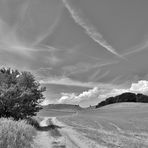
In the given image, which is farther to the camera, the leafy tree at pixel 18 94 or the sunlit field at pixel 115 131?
the leafy tree at pixel 18 94

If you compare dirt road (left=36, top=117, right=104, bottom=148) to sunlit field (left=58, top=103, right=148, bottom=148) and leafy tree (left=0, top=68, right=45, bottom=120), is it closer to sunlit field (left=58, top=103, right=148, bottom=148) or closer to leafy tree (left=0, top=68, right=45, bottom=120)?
sunlit field (left=58, top=103, right=148, bottom=148)

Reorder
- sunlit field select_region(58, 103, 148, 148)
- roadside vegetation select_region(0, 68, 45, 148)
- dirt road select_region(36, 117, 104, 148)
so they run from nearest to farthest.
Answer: dirt road select_region(36, 117, 104, 148), sunlit field select_region(58, 103, 148, 148), roadside vegetation select_region(0, 68, 45, 148)

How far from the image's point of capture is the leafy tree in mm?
28406

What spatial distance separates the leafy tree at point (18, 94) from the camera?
Result: 28.4 metres

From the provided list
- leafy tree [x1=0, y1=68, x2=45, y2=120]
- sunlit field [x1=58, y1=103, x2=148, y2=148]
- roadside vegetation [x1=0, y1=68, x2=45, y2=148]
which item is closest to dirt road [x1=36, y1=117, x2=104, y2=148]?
sunlit field [x1=58, y1=103, x2=148, y2=148]

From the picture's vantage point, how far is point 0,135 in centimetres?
1138

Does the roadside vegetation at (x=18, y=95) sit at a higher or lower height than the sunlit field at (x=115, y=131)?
higher

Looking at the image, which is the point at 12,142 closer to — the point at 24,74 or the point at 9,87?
the point at 9,87

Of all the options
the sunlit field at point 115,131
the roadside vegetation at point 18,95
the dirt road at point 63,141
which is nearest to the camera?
the dirt road at point 63,141

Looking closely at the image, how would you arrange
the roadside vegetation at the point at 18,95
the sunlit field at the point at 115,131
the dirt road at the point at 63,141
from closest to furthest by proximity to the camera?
1. the dirt road at the point at 63,141
2. the sunlit field at the point at 115,131
3. the roadside vegetation at the point at 18,95

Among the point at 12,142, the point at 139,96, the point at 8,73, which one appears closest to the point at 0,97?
the point at 8,73

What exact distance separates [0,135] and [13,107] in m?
17.9

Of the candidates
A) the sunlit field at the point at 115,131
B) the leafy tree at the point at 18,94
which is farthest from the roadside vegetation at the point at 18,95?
the sunlit field at the point at 115,131

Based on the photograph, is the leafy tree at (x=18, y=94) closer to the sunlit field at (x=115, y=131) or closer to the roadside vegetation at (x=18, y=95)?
the roadside vegetation at (x=18, y=95)
